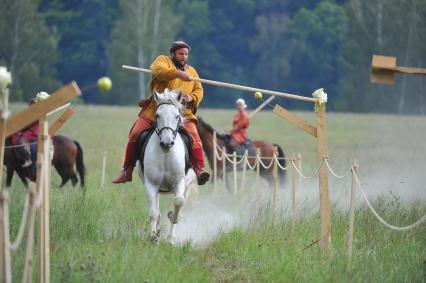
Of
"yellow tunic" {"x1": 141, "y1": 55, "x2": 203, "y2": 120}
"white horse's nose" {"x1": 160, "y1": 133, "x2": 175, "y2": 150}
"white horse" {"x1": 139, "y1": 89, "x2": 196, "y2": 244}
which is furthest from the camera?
"yellow tunic" {"x1": 141, "y1": 55, "x2": 203, "y2": 120}

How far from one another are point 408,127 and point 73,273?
111 ft

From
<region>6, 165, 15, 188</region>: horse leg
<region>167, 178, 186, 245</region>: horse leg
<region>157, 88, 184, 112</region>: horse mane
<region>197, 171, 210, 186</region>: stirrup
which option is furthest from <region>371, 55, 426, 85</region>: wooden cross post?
<region>6, 165, 15, 188</region>: horse leg

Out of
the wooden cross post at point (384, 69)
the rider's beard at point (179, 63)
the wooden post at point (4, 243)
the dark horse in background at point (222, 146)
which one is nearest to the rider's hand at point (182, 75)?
the rider's beard at point (179, 63)

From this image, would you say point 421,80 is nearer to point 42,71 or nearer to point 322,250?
point 42,71

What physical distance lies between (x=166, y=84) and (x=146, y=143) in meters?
1.00

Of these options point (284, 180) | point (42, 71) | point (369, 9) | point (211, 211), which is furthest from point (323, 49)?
point (211, 211)

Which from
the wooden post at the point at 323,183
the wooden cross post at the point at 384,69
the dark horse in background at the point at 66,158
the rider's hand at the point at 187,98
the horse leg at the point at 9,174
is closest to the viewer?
the wooden cross post at the point at 384,69

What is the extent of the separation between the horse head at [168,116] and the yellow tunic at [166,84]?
55cm

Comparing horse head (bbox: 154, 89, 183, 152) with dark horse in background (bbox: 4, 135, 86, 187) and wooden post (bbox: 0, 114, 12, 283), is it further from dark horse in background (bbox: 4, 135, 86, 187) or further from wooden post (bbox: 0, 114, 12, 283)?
dark horse in background (bbox: 4, 135, 86, 187)

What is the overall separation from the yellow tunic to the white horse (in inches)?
22.1

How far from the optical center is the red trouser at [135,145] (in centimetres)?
1452

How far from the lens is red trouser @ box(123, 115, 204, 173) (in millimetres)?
14523

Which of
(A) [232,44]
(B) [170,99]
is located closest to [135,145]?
(B) [170,99]

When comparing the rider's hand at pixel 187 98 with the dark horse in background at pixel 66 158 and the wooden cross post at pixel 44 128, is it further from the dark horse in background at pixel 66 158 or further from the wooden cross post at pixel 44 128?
the dark horse in background at pixel 66 158
